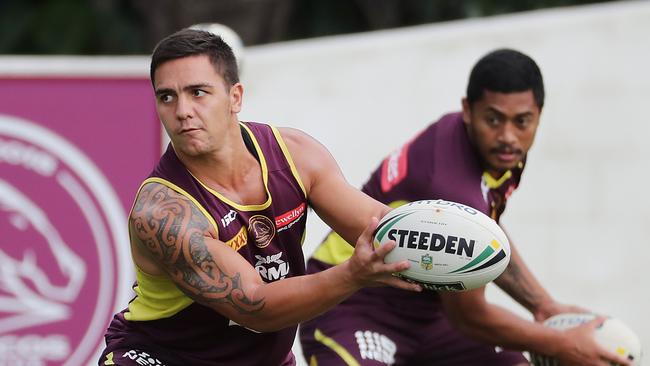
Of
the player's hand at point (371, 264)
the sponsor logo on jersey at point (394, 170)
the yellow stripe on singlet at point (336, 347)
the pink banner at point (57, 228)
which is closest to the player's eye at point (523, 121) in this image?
the sponsor logo on jersey at point (394, 170)

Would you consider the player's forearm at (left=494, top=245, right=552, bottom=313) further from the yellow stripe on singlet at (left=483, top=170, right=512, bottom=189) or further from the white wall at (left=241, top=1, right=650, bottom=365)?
the white wall at (left=241, top=1, right=650, bottom=365)

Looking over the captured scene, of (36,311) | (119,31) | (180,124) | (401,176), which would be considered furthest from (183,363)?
(119,31)

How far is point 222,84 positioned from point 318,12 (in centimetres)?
813

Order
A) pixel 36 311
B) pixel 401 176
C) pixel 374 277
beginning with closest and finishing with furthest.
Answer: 1. pixel 374 277
2. pixel 401 176
3. pixel 36 311

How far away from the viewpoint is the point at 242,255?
18.2ft

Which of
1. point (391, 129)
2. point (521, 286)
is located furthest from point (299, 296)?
point (391, 129)

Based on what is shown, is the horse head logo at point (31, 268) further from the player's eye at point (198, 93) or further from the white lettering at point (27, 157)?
the player's eye at point (198, 93)

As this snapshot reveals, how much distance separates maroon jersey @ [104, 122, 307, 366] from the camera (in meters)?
5.50

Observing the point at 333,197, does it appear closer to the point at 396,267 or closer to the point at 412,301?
the point at 396,267

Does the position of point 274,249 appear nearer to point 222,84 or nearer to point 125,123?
point 222,84

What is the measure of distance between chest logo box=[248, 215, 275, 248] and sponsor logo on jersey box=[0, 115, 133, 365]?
406 cm

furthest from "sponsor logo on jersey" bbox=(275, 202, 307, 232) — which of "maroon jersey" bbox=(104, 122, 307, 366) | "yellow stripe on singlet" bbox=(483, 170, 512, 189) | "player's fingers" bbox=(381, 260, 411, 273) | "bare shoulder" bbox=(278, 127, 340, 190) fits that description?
"yellow stripe on singlet" bbox=(483, 170, 512, 189)

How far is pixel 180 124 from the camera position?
5402 mm

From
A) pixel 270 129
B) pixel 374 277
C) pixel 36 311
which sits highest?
pixel 270 129
